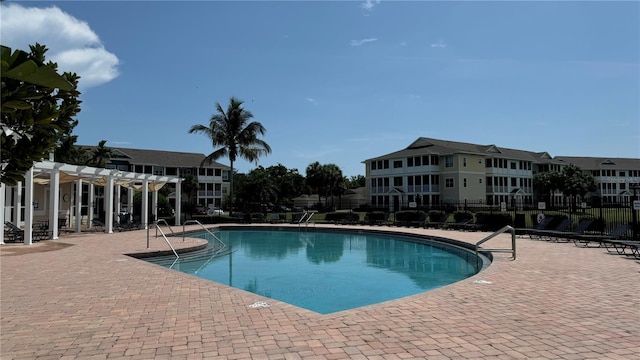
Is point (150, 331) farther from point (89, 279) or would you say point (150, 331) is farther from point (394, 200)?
point (394, 200)

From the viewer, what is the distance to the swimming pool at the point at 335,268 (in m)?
10.2

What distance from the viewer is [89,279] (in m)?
8.94

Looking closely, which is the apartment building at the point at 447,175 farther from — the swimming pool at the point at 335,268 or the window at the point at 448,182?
the swimming pool at the point at 335,268

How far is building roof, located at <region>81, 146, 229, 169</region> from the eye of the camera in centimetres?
5717

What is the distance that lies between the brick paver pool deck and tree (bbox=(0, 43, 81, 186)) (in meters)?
2.25

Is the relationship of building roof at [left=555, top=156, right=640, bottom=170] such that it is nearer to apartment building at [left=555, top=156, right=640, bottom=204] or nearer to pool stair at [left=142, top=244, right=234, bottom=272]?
apartment building at [left=555, top=156, right=640, bottom=204]

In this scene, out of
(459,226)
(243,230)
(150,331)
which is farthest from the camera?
(243,230)

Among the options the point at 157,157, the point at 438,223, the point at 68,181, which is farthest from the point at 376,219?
the point at 157,157

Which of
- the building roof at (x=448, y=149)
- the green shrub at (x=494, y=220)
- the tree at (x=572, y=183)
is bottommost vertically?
the green shrub at (x=494, y=220)

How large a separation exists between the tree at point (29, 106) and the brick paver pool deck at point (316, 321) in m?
2.25

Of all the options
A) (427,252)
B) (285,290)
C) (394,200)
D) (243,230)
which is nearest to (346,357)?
(285,290)

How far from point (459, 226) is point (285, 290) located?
51.1ft

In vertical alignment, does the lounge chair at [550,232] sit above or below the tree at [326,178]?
below

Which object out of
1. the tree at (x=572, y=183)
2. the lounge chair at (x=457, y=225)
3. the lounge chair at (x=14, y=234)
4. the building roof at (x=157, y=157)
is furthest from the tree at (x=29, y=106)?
the tree at (x=572, y=183)
